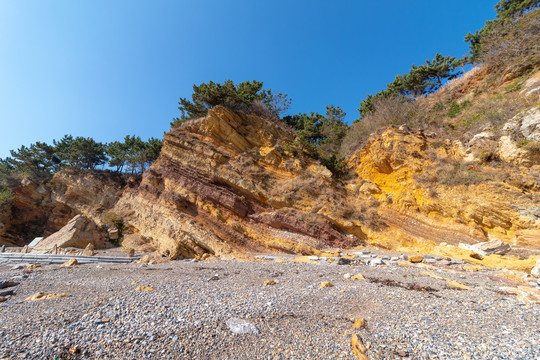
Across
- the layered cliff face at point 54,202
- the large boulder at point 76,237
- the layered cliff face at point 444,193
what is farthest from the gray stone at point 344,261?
the layered cliff face at point 54,202

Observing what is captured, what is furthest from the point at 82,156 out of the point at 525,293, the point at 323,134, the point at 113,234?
the point at 525,293

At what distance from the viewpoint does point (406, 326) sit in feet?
12.5

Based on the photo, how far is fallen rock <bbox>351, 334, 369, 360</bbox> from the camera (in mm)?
2960

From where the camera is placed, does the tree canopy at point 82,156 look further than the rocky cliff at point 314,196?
Yes

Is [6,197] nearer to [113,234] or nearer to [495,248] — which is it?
[113,234]

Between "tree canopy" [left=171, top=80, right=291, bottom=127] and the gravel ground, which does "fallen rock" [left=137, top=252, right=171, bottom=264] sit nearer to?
the gravel ground

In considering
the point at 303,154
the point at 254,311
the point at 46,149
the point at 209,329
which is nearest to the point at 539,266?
the point at 254,311

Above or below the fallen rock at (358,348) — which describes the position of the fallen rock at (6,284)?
above

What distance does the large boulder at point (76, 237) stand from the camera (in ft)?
46.8

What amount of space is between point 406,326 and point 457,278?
4868 millimetres

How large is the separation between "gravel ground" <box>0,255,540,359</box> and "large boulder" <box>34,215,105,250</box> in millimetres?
9621

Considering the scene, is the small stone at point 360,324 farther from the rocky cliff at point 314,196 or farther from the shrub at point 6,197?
the shrub at point 6,197

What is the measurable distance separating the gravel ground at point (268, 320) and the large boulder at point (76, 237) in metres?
9.62

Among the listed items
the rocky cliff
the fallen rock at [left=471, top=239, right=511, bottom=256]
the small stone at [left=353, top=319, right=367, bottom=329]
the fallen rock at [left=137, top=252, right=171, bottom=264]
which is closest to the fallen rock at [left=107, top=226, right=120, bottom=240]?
the rocky cliff
